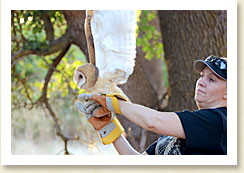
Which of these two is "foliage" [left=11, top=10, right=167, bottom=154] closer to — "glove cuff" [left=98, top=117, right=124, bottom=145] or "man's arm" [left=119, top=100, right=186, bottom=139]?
"glove cuff" [left=98, top=117, right=124, bottom=145]

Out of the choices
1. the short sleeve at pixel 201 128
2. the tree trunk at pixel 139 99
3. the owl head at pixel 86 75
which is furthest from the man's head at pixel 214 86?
the tree trunk at pixel 139 99

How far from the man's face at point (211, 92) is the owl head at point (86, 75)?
463 millimetres

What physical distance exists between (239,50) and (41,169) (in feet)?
3.69

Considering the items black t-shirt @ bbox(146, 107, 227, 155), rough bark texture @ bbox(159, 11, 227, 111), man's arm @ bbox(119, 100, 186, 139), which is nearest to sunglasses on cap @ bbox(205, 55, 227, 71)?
black t-shirt @ bbox(146, 107, 227, 155)

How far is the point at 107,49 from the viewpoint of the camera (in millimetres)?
1589

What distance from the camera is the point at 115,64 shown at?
5.31 ft

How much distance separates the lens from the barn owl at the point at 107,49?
1.58 meters

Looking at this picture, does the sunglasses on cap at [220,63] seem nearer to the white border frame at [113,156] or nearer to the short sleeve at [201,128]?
the white border frame at [113,156]

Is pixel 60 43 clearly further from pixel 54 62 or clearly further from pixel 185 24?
pixel 185 24

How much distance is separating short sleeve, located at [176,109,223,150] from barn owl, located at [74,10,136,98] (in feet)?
1.30

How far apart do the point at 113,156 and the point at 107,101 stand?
0.37 metres

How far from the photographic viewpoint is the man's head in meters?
1.51

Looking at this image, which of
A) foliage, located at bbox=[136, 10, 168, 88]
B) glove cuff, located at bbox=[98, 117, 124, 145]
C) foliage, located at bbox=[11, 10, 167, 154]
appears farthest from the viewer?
foliage, located at bbox=[136, 10, 168, 88]
